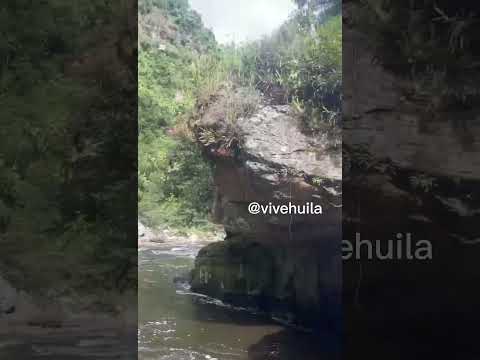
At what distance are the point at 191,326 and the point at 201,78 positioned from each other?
144cm

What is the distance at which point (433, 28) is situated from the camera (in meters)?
3.15

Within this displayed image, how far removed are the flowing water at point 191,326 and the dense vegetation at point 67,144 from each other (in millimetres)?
179

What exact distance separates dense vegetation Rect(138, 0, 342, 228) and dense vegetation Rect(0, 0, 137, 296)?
0.11 metres

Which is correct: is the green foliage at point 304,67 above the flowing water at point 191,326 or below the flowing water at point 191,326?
above

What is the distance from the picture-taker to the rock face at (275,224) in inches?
122

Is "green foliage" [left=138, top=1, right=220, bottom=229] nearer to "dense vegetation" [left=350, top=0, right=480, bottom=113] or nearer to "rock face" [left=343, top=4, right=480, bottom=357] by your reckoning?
"rock face" [left=343, top=4, right=480, bottom=357]

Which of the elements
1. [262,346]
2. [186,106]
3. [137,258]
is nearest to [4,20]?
[186,106]

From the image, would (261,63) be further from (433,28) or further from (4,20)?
(4,20)
